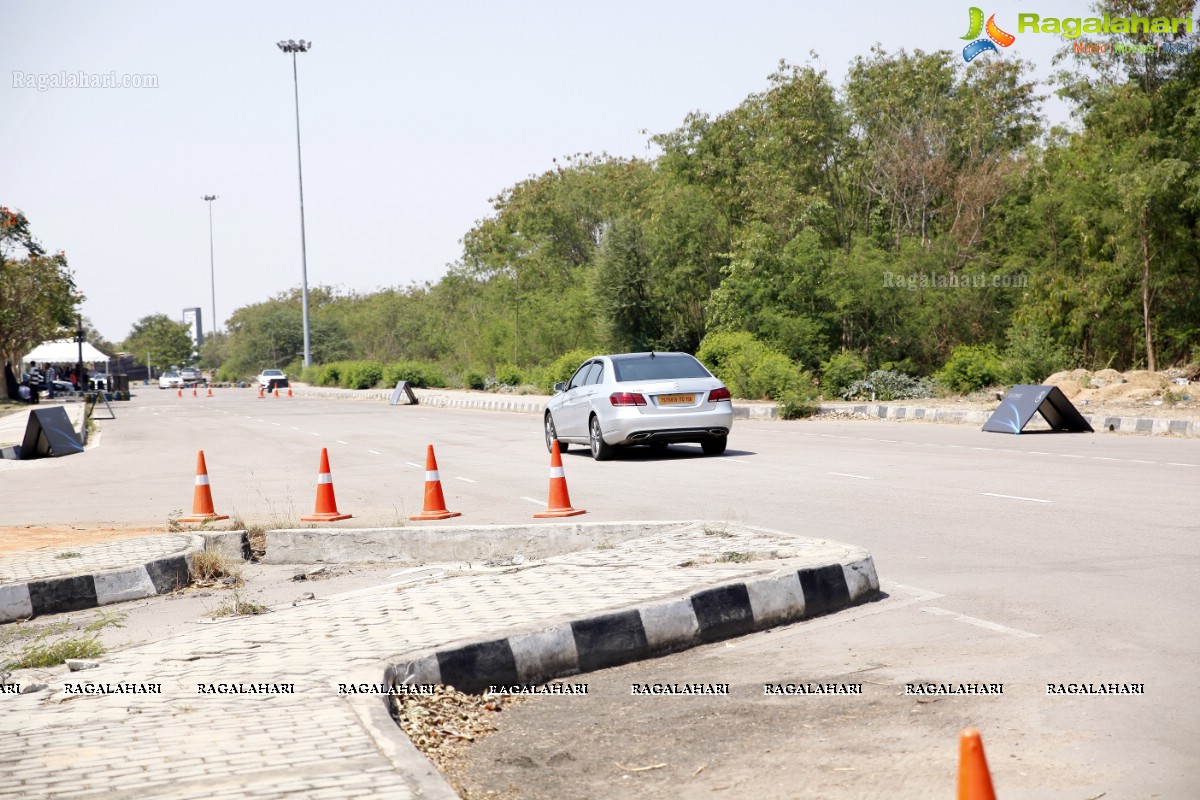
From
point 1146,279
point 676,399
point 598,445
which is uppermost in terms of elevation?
point 1146,279

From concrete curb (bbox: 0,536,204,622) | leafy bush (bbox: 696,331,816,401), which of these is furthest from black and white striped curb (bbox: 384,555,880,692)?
leafy bush (bbox: 696,331,816,401)

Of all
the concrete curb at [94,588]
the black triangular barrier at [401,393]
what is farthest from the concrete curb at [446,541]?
the black triangular barrier at [401,393]

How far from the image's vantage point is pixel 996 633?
6.43m

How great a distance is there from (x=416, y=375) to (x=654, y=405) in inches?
1661

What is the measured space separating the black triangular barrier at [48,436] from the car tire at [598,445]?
11.8 m

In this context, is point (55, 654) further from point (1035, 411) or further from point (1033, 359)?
point (1033, 359)

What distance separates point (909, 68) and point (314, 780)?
4365cm

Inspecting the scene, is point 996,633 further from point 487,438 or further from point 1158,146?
point 1158,146

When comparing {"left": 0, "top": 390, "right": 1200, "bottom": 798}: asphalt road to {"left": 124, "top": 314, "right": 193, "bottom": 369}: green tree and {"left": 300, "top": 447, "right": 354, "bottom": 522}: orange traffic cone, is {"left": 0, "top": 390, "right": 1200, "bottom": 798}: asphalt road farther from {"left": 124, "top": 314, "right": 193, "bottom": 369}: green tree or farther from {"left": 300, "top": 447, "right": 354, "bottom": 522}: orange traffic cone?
{"left": 124, "top": 314, "right": 193, "bottom": 369}: green tree

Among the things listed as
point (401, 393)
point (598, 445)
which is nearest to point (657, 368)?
point (598, 445)

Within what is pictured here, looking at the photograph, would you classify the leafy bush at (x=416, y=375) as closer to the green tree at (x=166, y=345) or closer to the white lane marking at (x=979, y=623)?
the white lane marking at (x=979, y=623)

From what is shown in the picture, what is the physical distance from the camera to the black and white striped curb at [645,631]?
5.77 meters

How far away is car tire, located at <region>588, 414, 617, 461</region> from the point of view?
725 inches

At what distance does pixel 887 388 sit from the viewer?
31.2m
